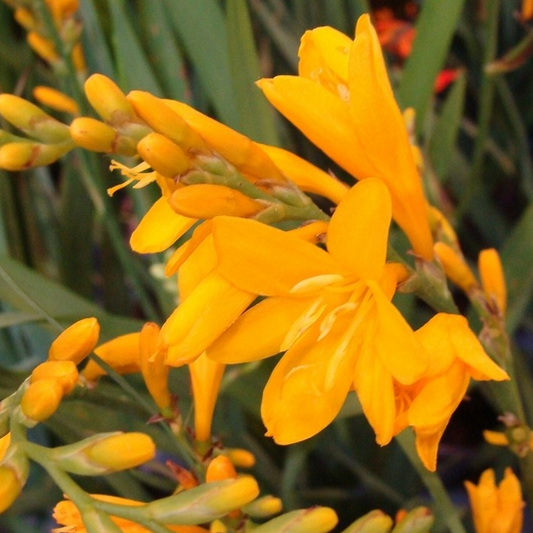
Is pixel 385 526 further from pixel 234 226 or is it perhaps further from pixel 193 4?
pixel 193 4

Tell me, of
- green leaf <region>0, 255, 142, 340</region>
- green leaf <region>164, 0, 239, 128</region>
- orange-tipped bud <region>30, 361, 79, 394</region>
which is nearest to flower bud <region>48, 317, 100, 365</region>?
orange-tipped bud <region>30, 361, 79, 394</region>

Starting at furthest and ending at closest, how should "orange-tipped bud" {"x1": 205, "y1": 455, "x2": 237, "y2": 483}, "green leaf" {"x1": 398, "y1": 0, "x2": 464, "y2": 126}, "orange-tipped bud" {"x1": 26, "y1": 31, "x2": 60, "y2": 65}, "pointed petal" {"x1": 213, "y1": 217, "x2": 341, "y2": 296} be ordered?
1. "orange-tipped bud" {"x1": 26, "y1": 31, "x2": 60, "y2": 65}
2. "green leaf" {"x1": 398, "y1": 0, "x2": 464, "y2": 126}
3. "orange-tipped bud" {"x1": 205, "y1": 455, "x2": 237, "y2": 483}
4. "pointed petal" {"x1": 213, "y1": 217, "x2": 341, "y2": 296}

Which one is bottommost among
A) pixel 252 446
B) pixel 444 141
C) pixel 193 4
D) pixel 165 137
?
pixel 252 446

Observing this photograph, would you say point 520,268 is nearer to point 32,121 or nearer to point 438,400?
point 438,400

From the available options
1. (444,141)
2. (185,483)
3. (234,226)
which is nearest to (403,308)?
(444,141)

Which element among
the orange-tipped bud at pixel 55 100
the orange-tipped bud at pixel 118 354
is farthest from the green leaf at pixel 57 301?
the orange-tipped bud at pixel 55 100

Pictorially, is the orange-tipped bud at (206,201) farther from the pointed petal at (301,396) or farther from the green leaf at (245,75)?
the green leaf at (245,75)

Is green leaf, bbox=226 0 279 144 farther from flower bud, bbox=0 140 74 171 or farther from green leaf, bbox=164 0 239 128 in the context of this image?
flower bud, bbox=0 140 74 171
